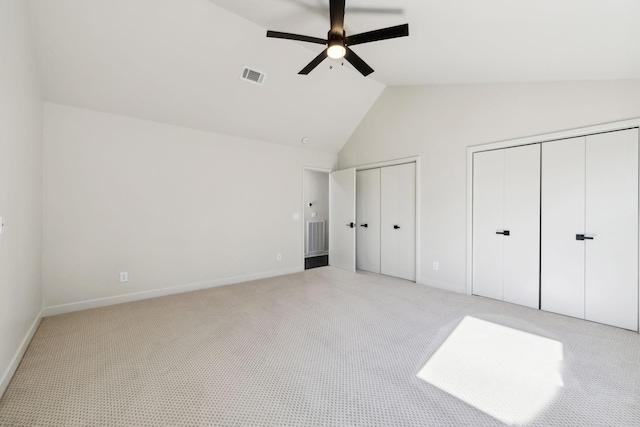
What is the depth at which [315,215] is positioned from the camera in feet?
23.4

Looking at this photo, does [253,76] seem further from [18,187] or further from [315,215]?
[315,215]

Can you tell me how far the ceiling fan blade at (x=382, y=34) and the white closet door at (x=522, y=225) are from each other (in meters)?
2.30

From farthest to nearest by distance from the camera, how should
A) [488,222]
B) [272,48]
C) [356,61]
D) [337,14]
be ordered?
1. [488,222]
2. [272,48]
3. [356,61]
4. [337,14]

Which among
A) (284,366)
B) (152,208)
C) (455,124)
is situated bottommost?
(284,366)

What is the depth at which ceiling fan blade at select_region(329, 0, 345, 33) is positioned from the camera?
1.98m

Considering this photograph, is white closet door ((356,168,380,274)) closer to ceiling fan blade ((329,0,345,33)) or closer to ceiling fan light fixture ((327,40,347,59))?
ceiling fan light fixture ((327,40,347,59))

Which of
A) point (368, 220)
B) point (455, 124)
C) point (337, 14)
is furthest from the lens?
point (368, 220)

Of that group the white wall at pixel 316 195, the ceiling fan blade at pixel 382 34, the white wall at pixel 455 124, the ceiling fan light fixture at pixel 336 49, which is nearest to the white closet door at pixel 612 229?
the white wall at pixel 455 124

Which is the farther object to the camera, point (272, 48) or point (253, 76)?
point (253, 76)

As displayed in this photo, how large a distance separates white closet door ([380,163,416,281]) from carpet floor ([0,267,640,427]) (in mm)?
1217

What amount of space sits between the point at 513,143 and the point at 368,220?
8.60 feet

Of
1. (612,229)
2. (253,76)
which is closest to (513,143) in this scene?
(612,229)

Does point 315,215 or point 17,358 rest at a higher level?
point 315,215

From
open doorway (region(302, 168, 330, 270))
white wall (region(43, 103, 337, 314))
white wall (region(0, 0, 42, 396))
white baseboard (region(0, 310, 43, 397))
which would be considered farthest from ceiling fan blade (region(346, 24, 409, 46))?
open doorway (region(302, 168, 330, 270))
